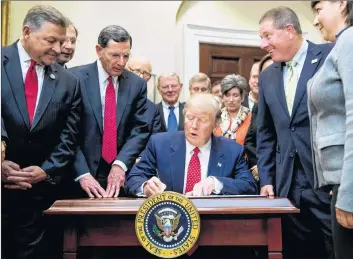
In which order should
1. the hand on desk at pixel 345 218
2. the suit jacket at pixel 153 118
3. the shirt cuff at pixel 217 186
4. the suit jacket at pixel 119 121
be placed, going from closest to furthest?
the hand on desk at pixel 345 218 → the shirt cuff at pixel 217 186 → the suit jacket at pixel 119 121 → the suit jacket at pixel 153 118

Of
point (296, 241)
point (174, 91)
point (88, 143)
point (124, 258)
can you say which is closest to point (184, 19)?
point (174, 91)

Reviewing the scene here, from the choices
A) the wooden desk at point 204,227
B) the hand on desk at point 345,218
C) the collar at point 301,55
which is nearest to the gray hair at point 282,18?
the collar at point 301,55

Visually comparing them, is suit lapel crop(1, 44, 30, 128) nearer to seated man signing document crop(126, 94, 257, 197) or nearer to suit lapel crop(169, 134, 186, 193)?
seated man signing document crop(126, 94, 257, 197)

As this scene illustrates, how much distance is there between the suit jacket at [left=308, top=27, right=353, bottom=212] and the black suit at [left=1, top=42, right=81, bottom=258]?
57.7 inches

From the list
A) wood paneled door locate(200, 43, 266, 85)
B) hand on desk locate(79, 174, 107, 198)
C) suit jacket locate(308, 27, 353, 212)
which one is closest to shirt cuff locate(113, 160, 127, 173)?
hand on desk locate(79, 174, 107, 198)

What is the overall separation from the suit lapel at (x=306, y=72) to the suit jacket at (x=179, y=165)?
1.43 ft

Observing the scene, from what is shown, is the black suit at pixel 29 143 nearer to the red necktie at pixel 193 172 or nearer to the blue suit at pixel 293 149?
the red necktie at pixel 193 172

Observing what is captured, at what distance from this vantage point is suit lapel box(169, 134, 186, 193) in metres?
2.81

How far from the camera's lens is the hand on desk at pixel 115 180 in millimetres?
2887

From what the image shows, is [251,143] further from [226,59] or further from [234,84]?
[226,59]

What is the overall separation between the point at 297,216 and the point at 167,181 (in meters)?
0.75

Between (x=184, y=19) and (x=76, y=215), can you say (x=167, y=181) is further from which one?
(x=184, y=19)

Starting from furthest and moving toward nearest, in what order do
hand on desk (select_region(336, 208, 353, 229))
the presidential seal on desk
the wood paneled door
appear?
→ 1. the wood paneled door
2. the presidential seal on desk
3. hand on desk (select_region(336, 208, 353, 229))

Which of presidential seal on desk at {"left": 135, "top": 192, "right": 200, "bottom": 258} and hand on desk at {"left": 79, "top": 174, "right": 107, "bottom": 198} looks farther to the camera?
hand on desk at {"left": 79, "top": 174, "right": 107, "bottom": 198}
